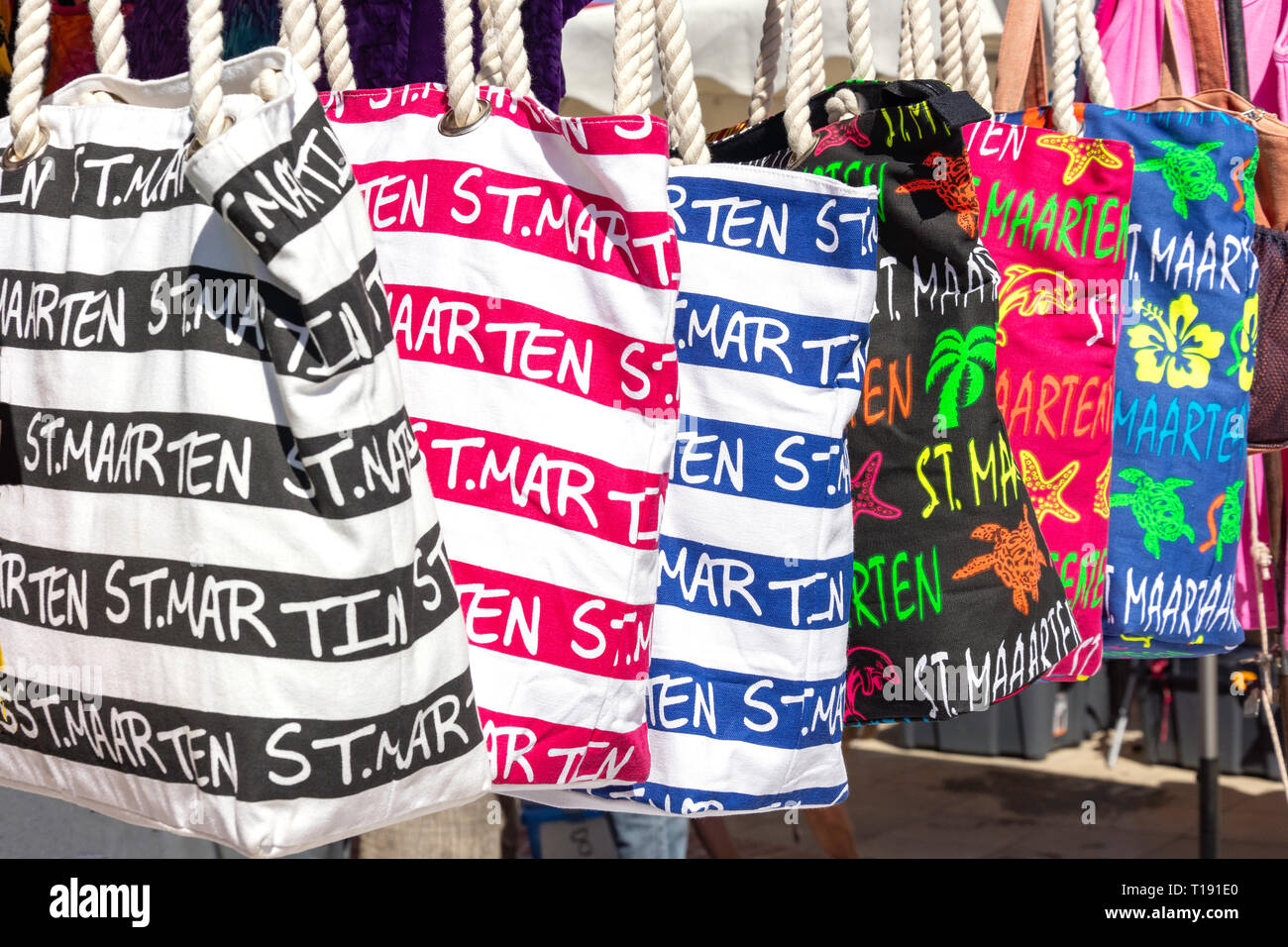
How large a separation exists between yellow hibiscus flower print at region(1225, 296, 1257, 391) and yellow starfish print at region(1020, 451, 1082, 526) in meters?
0.22

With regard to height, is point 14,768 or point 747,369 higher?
point 747,369

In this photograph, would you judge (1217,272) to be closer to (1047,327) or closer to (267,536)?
(1047,327)

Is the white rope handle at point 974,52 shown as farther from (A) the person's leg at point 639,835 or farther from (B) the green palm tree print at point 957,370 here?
(A) the person's leg at point 639,835

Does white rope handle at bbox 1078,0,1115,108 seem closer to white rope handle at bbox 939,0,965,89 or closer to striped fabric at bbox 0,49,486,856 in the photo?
white rope handle at bbox 939,0,965,89

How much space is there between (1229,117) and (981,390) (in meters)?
0.44

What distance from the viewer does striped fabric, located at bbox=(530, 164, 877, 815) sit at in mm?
903

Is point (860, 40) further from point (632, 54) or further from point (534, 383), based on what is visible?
point (534, 383)

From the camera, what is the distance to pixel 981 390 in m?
1.00

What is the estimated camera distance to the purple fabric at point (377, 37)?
110cm

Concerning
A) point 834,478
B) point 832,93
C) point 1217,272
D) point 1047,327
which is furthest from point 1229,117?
point 834,478

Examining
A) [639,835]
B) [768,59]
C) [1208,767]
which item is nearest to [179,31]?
[768,59]

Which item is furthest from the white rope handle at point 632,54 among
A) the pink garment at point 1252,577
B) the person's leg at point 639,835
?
the person's leg at point 639,835

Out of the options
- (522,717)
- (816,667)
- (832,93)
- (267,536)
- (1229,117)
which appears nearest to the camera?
(267,536)

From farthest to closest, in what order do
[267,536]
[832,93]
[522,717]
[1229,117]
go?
1. [1229,117]
2. [832,93]
3. [522,717]
4. [267,536]
